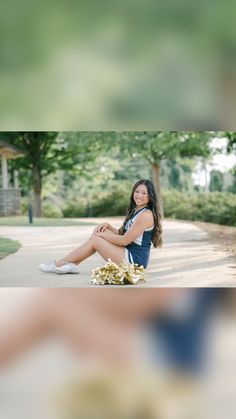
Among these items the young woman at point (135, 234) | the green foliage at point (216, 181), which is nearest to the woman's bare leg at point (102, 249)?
the young woman at point (135, 234)

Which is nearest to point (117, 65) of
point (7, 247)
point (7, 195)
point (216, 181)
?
point (7, 247)

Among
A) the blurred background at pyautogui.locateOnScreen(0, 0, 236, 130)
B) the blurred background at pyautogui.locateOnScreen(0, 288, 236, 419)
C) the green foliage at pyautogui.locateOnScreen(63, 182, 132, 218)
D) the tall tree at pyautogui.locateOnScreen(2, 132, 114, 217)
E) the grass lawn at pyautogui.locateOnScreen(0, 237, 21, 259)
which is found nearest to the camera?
the blurred background at pyautogui.locateOnScreen(0, 288, 236, 419)

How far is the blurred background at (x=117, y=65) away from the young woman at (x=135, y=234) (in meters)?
0.73

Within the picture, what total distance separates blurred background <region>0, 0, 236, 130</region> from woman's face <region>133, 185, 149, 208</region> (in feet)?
2.29

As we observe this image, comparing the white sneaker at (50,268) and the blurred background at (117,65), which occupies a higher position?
the blurred background at (117,65)

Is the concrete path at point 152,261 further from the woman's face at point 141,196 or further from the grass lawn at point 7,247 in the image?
the woman's face at point 141,196

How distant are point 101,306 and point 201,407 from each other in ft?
3.15

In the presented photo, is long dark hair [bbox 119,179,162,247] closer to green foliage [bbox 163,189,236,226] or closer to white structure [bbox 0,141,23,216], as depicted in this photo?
green foliage [bbox 163,189,236,226]

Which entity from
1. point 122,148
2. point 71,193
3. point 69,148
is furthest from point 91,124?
point 71,193

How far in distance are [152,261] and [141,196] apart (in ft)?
5.71

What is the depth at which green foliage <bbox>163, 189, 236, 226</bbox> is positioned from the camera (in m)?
10.4

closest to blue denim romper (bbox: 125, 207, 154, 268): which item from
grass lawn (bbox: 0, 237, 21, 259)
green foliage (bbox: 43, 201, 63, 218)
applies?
grass lawn (bbox: 0, 237, 21, 259)

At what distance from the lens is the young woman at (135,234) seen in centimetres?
429

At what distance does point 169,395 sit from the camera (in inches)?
97.8
